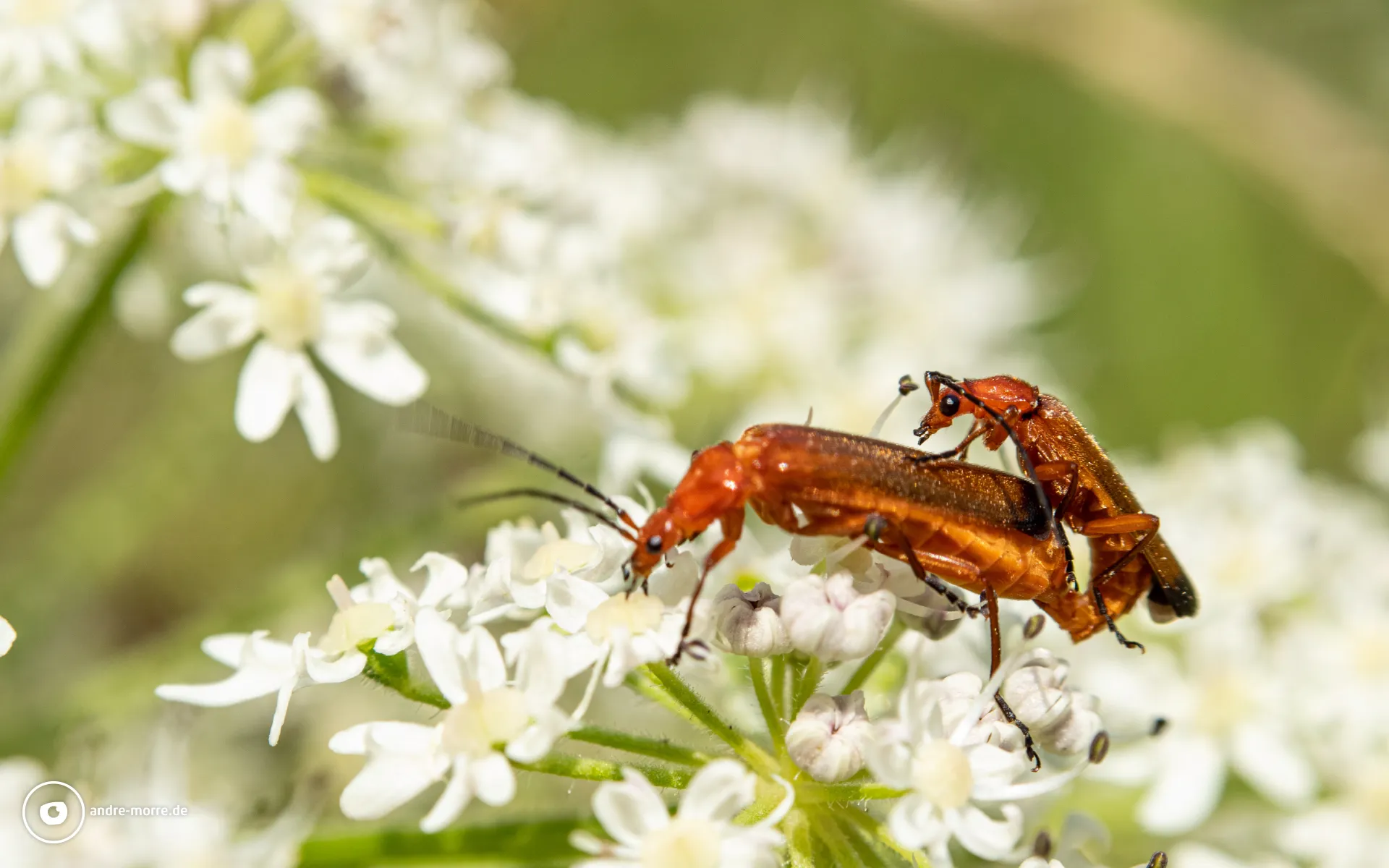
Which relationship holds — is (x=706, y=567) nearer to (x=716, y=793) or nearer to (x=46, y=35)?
(x=716, y=793)

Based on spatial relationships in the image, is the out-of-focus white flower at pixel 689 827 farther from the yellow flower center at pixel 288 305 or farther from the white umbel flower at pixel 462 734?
the yellow flower center at pixel 288 305

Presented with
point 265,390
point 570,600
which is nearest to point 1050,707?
point 570,600

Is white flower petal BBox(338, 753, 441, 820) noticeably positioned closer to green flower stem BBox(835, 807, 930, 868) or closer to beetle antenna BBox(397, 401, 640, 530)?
beetle antenna BBox(397, 401, 640, 530)

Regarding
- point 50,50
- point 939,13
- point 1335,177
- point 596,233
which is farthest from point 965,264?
point 50,50

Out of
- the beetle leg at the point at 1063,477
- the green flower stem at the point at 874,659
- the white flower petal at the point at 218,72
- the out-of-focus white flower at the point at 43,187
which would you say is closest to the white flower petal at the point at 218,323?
the out-of-focus white flower at the point at 43,187

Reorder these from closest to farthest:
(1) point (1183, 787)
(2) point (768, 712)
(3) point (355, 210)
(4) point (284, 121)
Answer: (2) point (768, 712) → (4) point (284, 121) → (3) point (355, 210) → (1) point (1183, 787)

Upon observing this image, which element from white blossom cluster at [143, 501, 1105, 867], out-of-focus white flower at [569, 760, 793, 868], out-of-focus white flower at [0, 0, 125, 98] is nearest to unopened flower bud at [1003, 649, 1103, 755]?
white blossom cluster at [143, 501, 1105, 867]
